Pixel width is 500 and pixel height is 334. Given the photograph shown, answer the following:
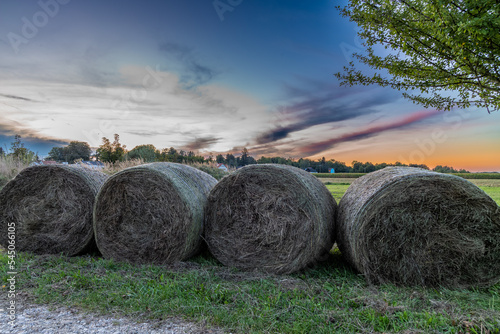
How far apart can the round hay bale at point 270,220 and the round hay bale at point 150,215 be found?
1.29 feet

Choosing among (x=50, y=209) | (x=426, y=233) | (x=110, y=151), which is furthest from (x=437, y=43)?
(x=110, y=151)

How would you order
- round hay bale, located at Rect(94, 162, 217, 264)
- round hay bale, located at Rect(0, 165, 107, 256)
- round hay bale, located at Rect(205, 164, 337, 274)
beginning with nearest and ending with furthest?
round hay bale, located at Rect(205, 164, 337, 274) → round hay bale, located at Rect(94, 162, 217, 264) → round hay bale, located at Rect(0, 165, 107, 256)

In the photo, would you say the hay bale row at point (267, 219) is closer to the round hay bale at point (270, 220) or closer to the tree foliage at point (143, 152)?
the round hay bale at point (270, 220)

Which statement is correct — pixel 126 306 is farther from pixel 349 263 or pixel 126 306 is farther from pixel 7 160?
pixel 7 160

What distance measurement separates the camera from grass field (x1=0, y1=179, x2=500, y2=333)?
10.1 ft

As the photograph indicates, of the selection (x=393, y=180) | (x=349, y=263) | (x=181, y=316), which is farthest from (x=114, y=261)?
(x=393, y=180)

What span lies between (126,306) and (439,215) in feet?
13.0

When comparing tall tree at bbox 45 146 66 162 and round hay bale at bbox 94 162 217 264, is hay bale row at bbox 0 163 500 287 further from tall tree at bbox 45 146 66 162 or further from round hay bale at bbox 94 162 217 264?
tall tree at bbox 45 146 66 162

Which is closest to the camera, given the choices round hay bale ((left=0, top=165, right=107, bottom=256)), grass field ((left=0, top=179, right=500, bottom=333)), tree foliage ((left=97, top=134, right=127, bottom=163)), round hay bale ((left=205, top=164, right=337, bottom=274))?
grass field ((left=0, top=179, right=500, bottom=333))

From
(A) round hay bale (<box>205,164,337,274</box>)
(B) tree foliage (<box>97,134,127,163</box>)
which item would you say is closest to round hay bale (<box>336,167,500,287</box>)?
(A) round hay bale (<box>205,164,337,274</box>)

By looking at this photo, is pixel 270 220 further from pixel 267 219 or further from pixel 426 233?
pixel 426 233

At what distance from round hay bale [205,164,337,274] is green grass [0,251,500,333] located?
280 millimetres

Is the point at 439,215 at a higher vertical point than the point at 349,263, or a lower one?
higher

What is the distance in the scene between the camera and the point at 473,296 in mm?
3848
